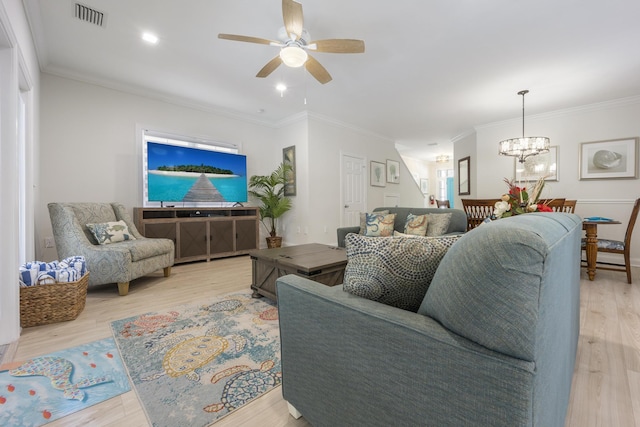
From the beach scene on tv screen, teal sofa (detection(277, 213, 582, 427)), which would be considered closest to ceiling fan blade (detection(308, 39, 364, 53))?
teal sofa (detection(277, 213, 582, 427))

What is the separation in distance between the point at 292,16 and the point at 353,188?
3869 mm

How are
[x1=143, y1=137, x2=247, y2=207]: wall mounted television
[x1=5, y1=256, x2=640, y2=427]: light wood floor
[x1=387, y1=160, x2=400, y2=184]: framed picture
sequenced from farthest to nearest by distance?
1. [x1=387, y1=160, x2=400, y2=184]: framed picture
2. [x1=143, y1=137, x2=247, y2=207]: wall mounted television
3. [x1=5, y1=256, x2=640, y2=427]: light wood floor

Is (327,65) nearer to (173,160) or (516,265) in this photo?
(173,160)

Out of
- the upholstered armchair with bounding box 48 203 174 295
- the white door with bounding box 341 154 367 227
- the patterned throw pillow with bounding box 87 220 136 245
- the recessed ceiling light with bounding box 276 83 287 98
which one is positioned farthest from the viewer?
the white door with bounding box 341 154 367 227

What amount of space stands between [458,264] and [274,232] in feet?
14.7

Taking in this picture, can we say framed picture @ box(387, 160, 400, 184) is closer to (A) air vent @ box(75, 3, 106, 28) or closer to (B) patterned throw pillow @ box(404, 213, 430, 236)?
(B) patterned throw pillow @ box(404, 213, 430, 236)

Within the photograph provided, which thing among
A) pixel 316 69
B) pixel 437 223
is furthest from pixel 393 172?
pixel 316 69

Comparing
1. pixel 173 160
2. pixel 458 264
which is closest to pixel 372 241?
pixel 458 264

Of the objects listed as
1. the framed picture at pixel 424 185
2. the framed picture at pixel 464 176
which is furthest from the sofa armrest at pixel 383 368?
the framed picture at pixel 424 185

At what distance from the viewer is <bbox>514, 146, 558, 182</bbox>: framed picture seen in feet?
14.8

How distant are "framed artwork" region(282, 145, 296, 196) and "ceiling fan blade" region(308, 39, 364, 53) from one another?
2.73 meters

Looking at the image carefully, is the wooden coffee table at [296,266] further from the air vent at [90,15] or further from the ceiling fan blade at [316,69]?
the air vent at [90,15]

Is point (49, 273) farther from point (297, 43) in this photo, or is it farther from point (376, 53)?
point (376, 53)

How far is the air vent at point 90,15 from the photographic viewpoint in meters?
2.28
